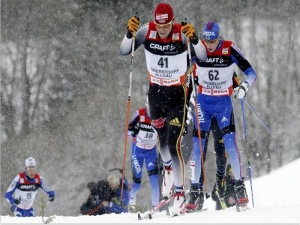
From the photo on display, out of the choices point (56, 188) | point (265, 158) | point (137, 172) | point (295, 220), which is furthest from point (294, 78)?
point (295, 220)

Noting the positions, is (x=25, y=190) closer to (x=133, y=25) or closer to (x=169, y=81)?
(x=169, y=81)

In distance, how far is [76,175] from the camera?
26.3 m

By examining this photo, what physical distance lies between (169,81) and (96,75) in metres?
20.8

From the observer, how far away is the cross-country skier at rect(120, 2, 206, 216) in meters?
7.92

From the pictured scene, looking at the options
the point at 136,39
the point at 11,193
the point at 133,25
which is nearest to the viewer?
the point at 133,25

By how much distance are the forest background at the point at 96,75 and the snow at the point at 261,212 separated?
12335mm

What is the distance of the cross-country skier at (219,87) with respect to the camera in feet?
28.4

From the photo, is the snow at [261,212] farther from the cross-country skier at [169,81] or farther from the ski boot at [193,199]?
the cross-country skier at [169,81]

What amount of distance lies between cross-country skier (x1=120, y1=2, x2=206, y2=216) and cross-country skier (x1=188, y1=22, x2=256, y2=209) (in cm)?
68

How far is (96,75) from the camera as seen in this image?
28.7 m

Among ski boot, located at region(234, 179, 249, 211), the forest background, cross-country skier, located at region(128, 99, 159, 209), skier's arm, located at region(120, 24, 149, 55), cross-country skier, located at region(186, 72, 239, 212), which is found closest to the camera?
skier's arm, located at region(120, 24, 149, 55)

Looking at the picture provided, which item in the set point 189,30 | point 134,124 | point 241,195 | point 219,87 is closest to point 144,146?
point 134,124

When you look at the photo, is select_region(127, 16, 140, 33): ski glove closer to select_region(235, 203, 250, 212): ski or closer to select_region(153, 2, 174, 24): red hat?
select_region(153, 2, 174, 24): red hat

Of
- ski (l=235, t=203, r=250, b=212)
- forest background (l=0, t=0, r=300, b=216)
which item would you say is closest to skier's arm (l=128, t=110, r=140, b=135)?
ski (l=235, t=203, r=250, b=212)
